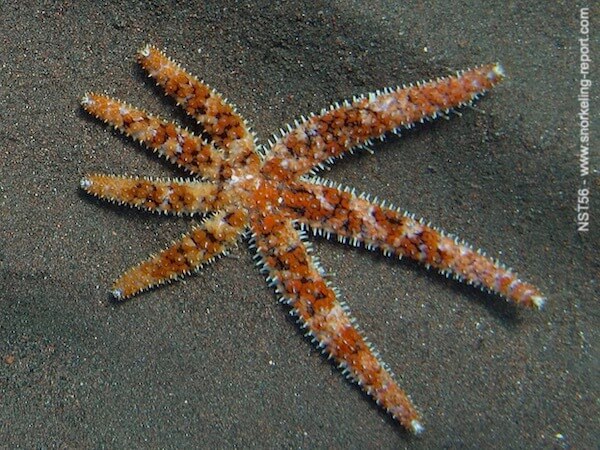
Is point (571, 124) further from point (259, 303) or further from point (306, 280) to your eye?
point (259, 303)

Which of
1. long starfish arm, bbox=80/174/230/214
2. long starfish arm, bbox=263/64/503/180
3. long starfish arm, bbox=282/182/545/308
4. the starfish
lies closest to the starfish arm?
the starfish

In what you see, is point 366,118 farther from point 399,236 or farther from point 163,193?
point 163,193

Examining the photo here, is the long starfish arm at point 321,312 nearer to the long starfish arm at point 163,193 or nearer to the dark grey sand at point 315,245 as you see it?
the dark grey sand at point 315,245

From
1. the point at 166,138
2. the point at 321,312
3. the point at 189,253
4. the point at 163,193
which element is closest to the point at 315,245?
the point at 321,312

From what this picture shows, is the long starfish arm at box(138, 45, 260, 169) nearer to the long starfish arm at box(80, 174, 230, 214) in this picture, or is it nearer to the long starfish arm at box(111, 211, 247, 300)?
the long starfish arm at box(80, 174, 230, 214)

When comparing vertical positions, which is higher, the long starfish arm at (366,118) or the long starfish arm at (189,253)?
the long starfish arm at (366,118)

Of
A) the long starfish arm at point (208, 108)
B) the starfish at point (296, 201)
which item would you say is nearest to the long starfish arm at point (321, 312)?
the starfish at point (296, 201)

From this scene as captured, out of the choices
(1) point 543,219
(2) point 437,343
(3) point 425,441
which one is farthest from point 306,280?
(1) point 543,219
